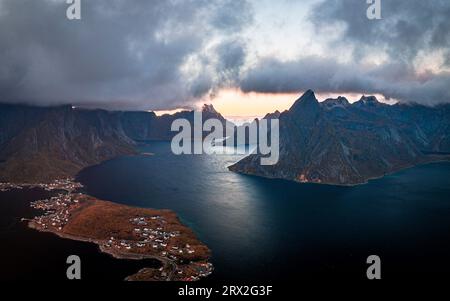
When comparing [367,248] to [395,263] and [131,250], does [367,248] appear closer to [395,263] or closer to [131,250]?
[395,263]

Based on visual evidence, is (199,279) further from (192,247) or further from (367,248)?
(367,248)
